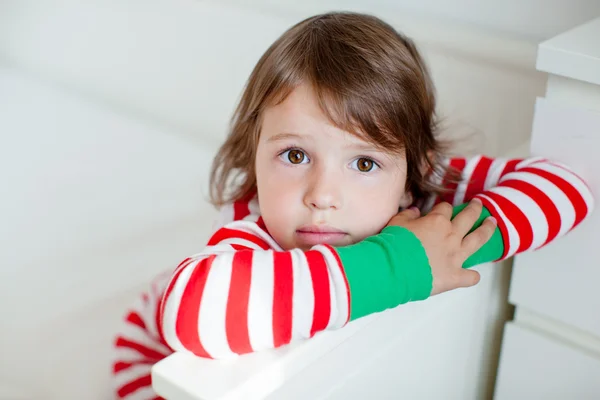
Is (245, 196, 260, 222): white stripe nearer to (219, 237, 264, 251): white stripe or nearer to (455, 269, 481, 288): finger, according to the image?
(219, 237, 264, 251): white stripe

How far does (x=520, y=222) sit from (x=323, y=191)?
202 mm

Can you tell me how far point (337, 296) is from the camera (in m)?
0.58

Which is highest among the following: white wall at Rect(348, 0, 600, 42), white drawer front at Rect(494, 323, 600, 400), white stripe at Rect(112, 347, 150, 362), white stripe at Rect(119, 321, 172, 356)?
white wall at Rect(348, 0, 600, 42)

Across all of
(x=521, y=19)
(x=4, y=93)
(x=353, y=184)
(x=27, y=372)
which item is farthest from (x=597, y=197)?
(x=4, y=93)

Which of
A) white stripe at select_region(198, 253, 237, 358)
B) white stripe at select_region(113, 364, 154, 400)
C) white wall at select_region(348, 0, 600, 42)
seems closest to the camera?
white stripe at select_region(198, 253, 237, 358)

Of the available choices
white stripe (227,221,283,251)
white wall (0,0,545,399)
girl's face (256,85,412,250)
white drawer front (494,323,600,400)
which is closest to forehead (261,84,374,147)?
girl's face (256,85,412,250)

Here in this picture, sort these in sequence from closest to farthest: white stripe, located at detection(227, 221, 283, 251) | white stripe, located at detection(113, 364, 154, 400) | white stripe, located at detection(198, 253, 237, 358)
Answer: white stripe, located at detection(198, 253, 237, 358), white stripe, located at detection(227, 221, 283, 251), white stripe, located at detection(113, 364, 154, 400)

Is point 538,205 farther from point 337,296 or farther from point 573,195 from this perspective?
point 337,296

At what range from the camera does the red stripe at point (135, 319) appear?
3.15 feet

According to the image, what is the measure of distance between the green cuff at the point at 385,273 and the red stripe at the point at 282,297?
5 cm

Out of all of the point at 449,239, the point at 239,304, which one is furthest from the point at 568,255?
the point at 239,304

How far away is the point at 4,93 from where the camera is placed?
176 centimetres

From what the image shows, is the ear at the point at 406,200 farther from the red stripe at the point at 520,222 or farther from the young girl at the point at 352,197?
the red stripe at the point at 520,222

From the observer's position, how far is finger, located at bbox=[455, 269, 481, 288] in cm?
67
